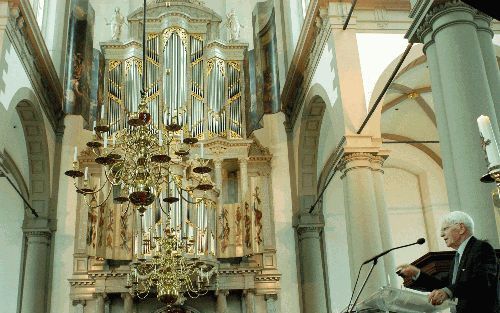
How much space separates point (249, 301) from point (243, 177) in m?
2.60

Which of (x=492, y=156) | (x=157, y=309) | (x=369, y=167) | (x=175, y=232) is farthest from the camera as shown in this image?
(x=157, y=309)

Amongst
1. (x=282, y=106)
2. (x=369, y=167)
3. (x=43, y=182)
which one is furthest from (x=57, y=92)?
(x=369, y=167)

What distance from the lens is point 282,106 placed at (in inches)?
598

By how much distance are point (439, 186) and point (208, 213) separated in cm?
607

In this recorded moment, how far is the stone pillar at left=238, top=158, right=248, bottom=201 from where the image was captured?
46.7 feet

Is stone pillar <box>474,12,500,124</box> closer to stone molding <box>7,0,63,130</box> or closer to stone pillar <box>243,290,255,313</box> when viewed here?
stone molding <box>7,0,63,130</box>

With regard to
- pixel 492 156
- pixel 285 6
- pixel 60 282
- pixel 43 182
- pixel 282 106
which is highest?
pixel 285 6

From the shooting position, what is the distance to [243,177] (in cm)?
1434

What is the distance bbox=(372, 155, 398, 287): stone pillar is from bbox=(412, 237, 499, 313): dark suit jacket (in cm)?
594

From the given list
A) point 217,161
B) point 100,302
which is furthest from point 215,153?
point 100,302

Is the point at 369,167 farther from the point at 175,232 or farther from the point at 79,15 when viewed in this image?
the point at 79,15

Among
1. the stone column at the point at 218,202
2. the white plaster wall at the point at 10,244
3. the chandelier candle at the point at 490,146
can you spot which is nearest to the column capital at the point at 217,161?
the stone column at the point at 218,202

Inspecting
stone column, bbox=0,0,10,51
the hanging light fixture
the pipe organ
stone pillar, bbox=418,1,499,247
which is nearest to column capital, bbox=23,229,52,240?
the hanging light fixture

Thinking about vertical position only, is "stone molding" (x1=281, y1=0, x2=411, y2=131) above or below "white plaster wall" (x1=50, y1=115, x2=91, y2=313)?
above
